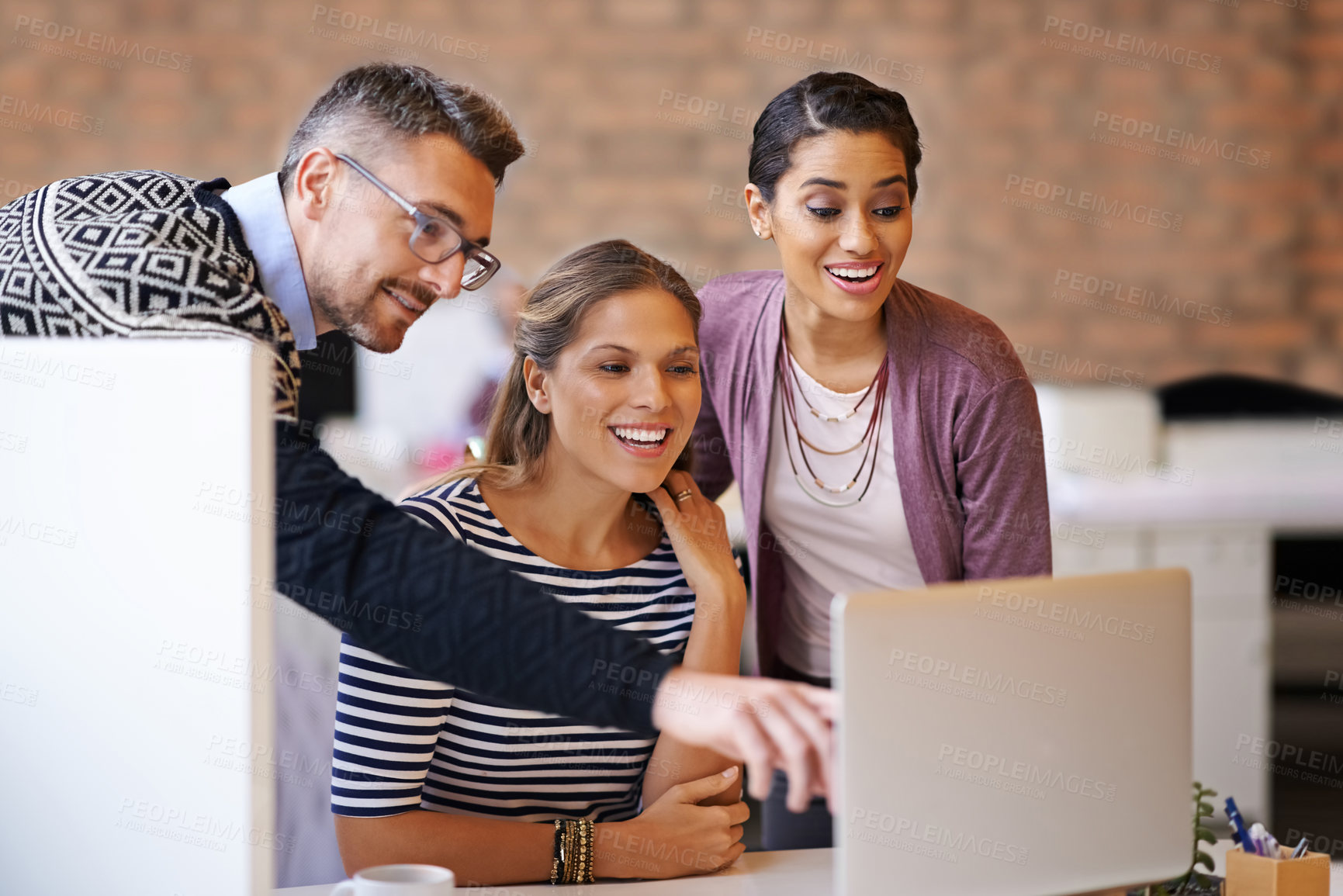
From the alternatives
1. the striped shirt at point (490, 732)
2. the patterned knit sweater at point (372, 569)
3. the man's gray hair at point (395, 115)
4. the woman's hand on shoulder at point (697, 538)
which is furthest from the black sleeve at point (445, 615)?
the woman's hand on shoulder at point (697, 538)

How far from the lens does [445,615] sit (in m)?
0.93

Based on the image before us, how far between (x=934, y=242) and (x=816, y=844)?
8.68 feet

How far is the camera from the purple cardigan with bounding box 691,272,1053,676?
5.04ft

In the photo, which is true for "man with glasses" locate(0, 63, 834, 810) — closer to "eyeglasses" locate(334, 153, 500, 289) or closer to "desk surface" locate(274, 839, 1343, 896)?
"eyeglasses" locate(334, 153, 500, 289)

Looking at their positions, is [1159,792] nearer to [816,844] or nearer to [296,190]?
[816,844]

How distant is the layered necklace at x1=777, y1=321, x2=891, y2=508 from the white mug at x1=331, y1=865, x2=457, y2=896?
32.9 inches

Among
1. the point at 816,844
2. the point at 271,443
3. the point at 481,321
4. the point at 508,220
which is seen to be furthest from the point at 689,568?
the point at 508,220

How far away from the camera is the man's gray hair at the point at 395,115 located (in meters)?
1.26

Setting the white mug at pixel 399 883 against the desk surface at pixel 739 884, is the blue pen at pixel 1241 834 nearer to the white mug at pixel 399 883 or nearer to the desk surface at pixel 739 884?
the desk surface at pixel 739 884

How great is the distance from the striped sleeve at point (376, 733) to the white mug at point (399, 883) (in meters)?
0.28

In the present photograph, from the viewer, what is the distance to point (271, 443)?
2.59 feet

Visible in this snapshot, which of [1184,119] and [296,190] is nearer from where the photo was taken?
[296,190]

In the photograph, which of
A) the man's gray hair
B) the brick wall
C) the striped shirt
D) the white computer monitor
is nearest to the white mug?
the white computer monitor

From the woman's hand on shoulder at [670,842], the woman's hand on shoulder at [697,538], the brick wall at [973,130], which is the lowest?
the woman's hand on shoulder at [670,842]
